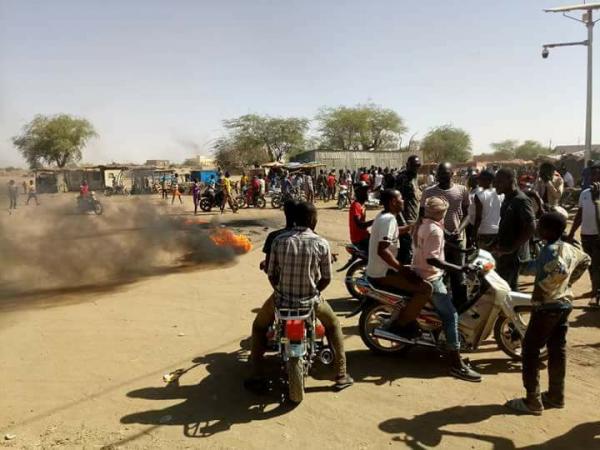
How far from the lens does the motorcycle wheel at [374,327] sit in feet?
16.7

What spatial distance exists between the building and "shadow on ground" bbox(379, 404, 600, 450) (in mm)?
33523

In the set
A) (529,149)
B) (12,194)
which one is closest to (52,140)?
(12,194)

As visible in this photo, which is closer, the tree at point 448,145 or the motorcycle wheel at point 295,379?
the motorcycle wheel at point 295,379

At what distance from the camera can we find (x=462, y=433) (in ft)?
12.0

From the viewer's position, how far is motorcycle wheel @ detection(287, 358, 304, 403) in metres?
4.00

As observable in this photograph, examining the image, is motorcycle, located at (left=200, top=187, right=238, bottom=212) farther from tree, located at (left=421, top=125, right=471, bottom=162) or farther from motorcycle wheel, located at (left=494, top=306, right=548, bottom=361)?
tree, located at (left=421, top=125, right=471, bottom=162)

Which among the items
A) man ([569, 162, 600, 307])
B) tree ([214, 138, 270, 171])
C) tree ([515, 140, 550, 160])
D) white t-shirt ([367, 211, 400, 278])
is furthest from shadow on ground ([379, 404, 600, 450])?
tree ([515, 140, 550, 160])

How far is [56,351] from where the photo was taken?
5445mm

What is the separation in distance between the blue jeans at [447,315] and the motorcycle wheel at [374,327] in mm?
597

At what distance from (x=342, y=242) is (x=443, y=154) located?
56.4 meters

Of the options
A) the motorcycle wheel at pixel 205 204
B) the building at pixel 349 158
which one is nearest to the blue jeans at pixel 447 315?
the motorcycle wheel at pixel 205 204

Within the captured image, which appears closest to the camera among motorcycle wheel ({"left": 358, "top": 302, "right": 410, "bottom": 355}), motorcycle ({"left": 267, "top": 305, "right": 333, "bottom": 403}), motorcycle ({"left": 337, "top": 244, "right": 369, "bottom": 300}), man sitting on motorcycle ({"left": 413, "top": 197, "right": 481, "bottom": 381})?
motorcycle ({"left": 267, "top": 305, "right": 333, "bottom": 403})

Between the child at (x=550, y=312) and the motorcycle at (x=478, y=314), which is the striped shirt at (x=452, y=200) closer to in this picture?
the motorcycle at (x=478, y=314)

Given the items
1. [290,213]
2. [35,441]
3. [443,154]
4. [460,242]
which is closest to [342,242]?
[460,242]
